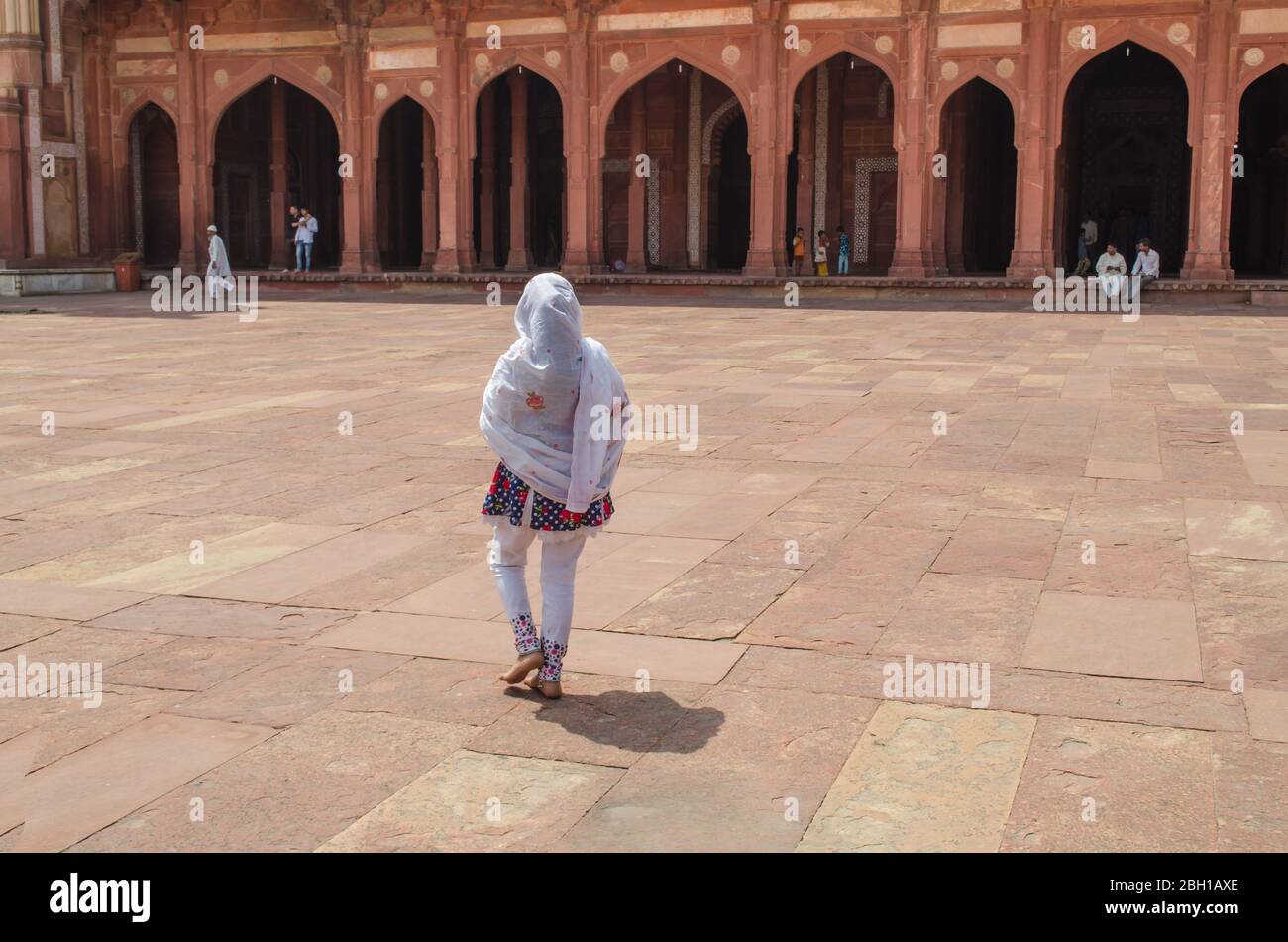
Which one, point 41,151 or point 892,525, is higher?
point 41,151

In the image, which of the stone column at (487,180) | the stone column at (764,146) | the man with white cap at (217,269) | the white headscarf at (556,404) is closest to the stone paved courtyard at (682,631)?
the white headscarf at (556,404)

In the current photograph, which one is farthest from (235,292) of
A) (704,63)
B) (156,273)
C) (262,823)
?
(262,823)

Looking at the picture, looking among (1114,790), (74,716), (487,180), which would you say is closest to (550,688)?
(74,716)

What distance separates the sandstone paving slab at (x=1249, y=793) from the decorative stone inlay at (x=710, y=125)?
23508 mm

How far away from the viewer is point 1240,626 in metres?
4.41

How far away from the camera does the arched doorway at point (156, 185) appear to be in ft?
89.1

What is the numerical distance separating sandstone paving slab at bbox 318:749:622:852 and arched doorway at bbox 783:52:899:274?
72.2ft

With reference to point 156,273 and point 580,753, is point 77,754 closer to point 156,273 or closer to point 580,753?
point 580,753

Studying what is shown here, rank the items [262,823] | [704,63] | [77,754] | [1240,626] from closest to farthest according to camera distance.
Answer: [262,823] < [77,754] < [1240,626] < [704,63]

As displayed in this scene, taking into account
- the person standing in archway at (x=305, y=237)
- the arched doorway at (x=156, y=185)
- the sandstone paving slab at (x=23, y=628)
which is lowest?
the sandstone paving slab at (x=23, y=628)

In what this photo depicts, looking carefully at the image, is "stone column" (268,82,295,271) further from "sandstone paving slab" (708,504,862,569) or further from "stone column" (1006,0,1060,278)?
"sandstone paving slab" (708,504,862,569)

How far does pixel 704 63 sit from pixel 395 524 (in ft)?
59.3

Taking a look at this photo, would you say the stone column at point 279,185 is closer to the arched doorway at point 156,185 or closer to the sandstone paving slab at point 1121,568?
the arched doorway at point 156,185

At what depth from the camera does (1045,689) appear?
3.83 meters
